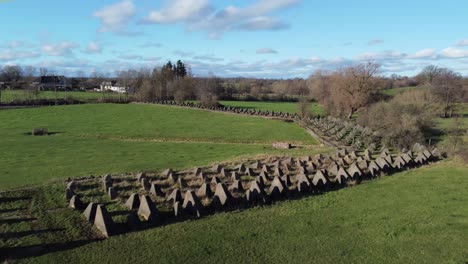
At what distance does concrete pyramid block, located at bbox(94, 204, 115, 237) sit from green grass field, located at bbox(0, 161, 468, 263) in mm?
244

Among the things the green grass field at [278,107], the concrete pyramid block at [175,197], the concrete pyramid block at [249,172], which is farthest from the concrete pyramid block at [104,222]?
the green grass field at [278,107]

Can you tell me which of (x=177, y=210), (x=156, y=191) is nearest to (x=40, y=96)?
(x=156, y=191)

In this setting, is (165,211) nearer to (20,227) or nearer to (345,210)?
(20,227)

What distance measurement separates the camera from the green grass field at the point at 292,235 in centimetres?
798

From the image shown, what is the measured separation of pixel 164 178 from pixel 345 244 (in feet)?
27.0

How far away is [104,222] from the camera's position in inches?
358

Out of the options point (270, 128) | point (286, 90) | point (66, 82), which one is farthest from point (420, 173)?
point (66, 82)

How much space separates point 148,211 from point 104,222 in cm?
120

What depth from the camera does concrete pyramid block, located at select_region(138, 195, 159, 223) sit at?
9836mm

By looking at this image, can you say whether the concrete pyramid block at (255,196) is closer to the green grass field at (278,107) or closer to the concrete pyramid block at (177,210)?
the concrete pyramid block at (177,210)

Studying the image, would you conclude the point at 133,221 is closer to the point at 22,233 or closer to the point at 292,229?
the point at 22,233

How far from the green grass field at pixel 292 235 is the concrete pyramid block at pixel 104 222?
9.6 inches

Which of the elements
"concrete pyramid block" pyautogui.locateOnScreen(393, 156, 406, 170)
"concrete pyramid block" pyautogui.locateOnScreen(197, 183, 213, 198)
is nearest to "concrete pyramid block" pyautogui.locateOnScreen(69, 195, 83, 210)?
"concrete pyramid block" pyautogui.locateOnScreen(197, 183, 213, 198)

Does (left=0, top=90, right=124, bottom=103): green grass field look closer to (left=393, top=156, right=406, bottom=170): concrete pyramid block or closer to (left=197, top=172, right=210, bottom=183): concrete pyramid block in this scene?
(left=197, top=172, right=210, bottom=183): concrete pyramid block
